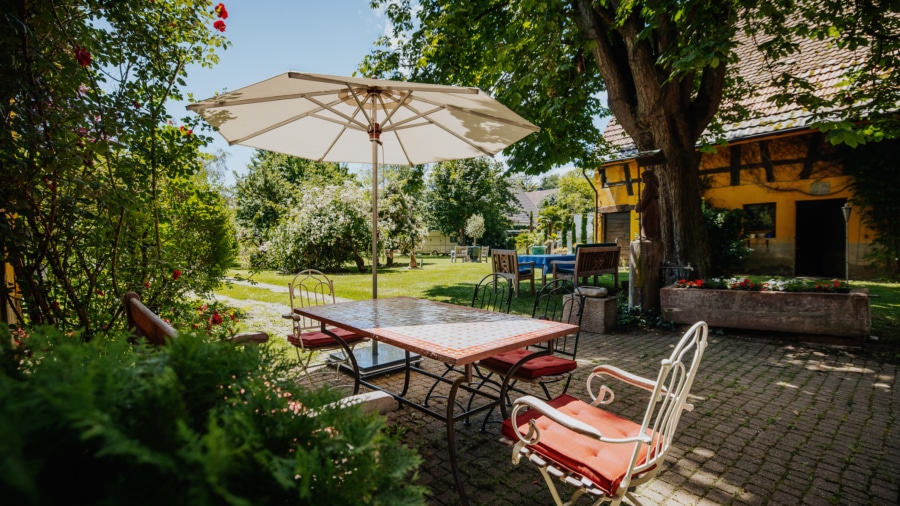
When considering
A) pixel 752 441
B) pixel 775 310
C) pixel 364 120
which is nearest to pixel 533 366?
pixel 752 441

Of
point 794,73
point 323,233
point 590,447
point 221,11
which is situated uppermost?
point 794,73

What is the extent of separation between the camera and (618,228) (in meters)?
15.0

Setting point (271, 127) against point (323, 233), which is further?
point (323, 233)

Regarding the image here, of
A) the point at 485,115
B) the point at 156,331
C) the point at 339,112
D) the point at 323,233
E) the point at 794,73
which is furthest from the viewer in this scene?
the point at 323,233

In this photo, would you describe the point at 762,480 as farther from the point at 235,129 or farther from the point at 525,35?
the point at 525,35

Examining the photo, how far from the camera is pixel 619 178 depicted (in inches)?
572

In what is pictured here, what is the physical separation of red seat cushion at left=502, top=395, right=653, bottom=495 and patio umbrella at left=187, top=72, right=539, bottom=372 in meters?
2.36

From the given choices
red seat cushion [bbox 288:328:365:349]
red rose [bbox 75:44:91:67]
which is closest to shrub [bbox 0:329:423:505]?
red rose [bbox 75:44:91:67]

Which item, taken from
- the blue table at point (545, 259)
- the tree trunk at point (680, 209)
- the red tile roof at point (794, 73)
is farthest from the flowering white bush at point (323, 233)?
the tree trunk at point (680, 209)

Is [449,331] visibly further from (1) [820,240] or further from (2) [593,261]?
(1) [820,240]

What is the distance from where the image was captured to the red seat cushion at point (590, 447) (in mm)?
1714

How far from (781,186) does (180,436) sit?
1452cm

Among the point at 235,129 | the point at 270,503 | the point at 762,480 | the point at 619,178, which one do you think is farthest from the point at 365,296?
the point at 619,178

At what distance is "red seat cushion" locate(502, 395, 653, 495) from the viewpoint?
171 cm
